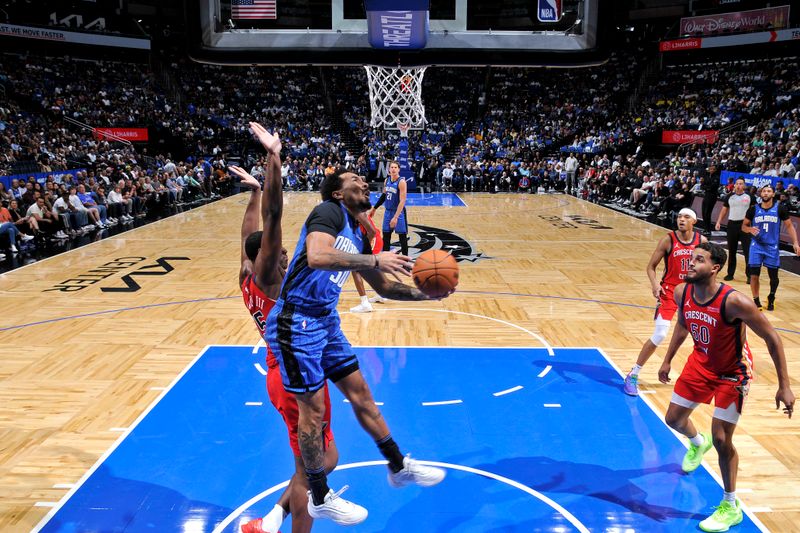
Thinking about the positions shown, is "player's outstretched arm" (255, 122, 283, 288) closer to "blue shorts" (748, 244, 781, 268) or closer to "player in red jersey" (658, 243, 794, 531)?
"player in red jersey" (658, 243, 794, 531)

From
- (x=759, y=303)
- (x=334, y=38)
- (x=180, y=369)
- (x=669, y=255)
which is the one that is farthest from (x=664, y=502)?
(x=334, y=38)

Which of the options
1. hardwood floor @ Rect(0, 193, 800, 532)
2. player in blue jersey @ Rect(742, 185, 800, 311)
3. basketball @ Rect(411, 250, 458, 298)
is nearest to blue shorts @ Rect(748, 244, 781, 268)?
player in blue jersey @ Rect(742, 185, 800, 311)

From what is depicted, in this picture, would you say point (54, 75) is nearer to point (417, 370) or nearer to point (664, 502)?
point (417, 370)

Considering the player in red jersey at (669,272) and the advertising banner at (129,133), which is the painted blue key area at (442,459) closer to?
the player in red jersey at (669,272)

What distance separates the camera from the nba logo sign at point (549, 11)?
39.9 ft

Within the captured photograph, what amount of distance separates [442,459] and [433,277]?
154 cm

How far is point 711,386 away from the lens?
12.6 ft

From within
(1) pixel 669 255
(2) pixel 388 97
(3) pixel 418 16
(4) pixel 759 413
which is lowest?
(4) pixel 759 413

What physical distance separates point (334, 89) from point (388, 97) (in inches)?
812

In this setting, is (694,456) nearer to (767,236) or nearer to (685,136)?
(767,236)

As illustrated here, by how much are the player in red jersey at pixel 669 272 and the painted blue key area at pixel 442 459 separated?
232 mm

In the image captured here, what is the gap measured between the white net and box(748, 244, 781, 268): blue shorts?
9052mm

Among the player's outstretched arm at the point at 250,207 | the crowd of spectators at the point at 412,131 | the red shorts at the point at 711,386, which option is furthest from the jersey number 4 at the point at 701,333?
the crowd of spectators at the point at 412,131

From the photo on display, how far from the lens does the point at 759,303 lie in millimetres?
8406
